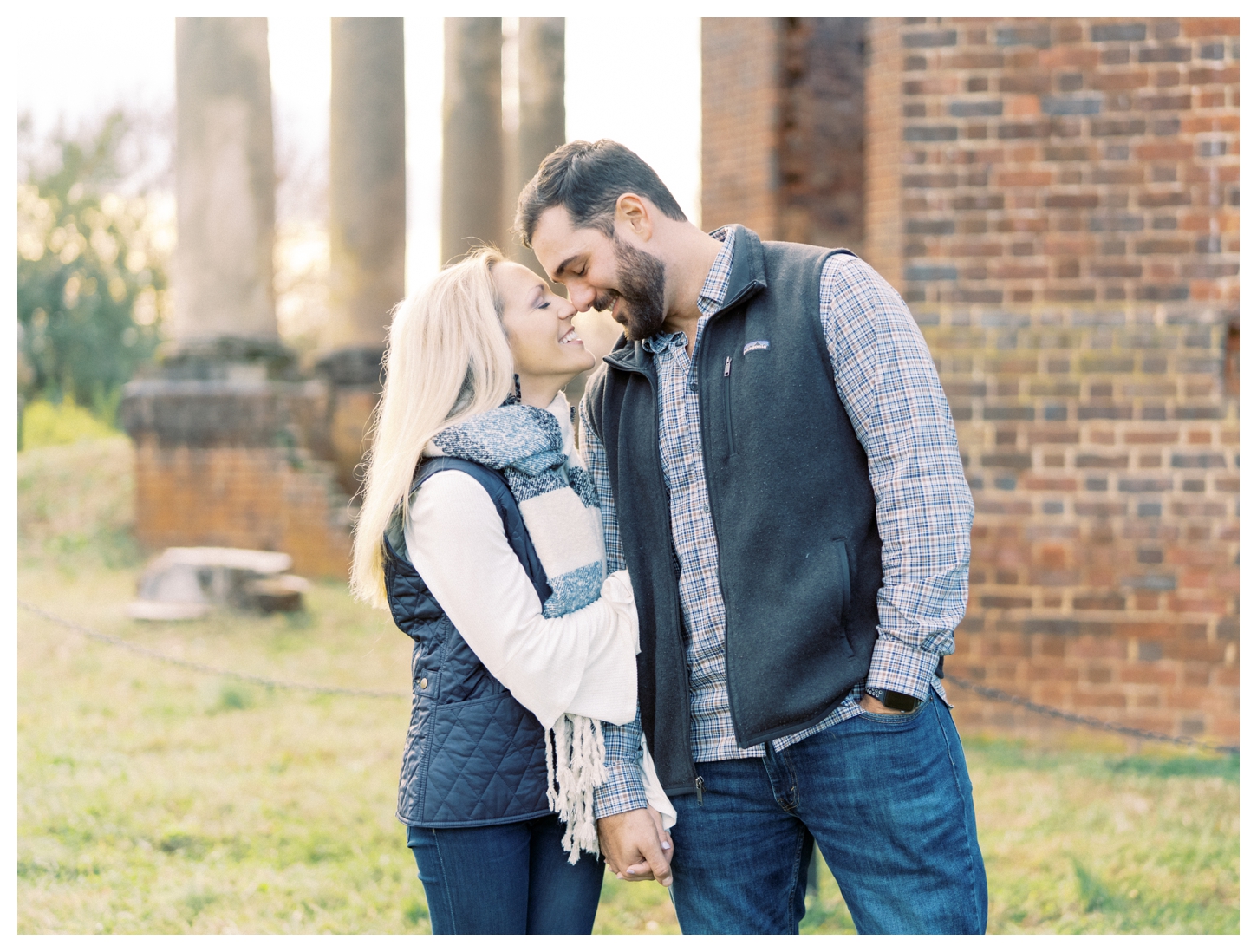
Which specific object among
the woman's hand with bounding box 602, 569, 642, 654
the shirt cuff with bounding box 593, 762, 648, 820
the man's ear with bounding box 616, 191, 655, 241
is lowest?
the shirt cuff with bounding box 593, 762, 648, 820

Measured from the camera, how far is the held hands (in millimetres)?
2102

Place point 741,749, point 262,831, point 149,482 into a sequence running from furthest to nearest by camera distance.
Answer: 1. point 149,482
2. point 262,831
3. point 741,749

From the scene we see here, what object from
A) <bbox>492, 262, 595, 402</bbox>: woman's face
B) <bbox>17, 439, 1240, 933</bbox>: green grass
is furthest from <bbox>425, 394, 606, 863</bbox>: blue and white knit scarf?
<bbox>17, 439, 1240, 933</bbox>: green grass

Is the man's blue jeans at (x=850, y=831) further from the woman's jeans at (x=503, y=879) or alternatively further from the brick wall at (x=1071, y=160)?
the brick wall at (x=1071, y=160)

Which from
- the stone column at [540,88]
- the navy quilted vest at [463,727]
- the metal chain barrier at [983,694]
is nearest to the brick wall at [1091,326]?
the metal chain barrier at [983,694]

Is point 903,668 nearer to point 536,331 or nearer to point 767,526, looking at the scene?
point 767,526

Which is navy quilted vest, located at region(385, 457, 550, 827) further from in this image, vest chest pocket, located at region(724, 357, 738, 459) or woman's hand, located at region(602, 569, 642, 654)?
vest chest pocket, located at region(724, 357, 738, 459)

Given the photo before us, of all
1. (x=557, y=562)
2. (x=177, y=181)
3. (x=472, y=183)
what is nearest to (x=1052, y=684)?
(x=557, y=562)

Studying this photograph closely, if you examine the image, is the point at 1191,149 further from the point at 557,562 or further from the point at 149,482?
the point at 149,482

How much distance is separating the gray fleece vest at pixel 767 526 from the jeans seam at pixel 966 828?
0.25 meters

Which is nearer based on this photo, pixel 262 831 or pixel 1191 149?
pixel 262 831

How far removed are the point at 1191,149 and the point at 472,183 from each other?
33.1ft

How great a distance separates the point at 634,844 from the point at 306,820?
2.94 meters

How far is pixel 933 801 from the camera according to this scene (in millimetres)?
2082
